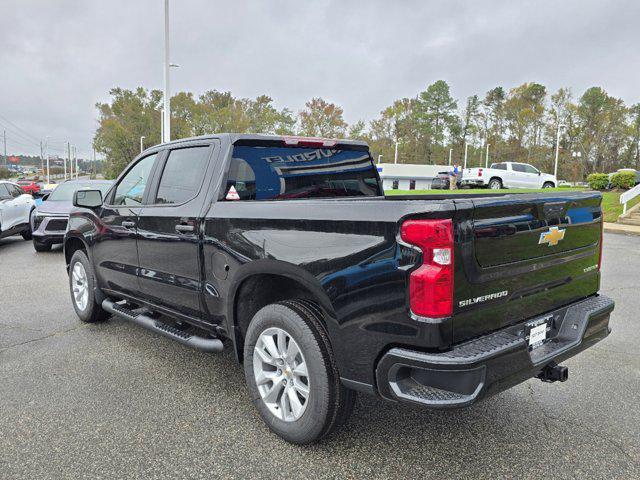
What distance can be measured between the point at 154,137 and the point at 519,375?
7775 centimetres

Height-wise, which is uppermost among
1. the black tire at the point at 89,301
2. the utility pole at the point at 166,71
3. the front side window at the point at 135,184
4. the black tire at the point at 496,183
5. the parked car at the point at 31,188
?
the utility pole at the point at 166,71

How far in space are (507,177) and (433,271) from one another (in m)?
29.0

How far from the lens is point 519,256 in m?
2.54

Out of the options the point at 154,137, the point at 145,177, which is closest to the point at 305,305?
the point at 145,177

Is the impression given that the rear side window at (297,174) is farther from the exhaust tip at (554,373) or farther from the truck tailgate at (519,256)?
the exhaust tip at (554,373)

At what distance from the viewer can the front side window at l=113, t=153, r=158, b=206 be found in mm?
4348

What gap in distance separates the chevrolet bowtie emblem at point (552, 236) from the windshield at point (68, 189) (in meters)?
10.9

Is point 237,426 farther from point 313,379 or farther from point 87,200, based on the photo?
point 87,200

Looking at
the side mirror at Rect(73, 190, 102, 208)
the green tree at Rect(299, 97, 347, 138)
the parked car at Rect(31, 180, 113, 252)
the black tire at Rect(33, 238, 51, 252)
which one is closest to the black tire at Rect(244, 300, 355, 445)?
the side mirror at Rect(73, 190, 102, 208)

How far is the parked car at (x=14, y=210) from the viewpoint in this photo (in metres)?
11.7

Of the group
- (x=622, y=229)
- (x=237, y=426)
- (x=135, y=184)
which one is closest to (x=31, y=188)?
(x=622, y=229)

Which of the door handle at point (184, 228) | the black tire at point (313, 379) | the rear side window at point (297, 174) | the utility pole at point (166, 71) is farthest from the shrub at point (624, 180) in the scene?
the black tire at point (313, 379)

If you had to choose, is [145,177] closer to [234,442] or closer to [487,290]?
[234,442]

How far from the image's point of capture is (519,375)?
2477 millimetres
